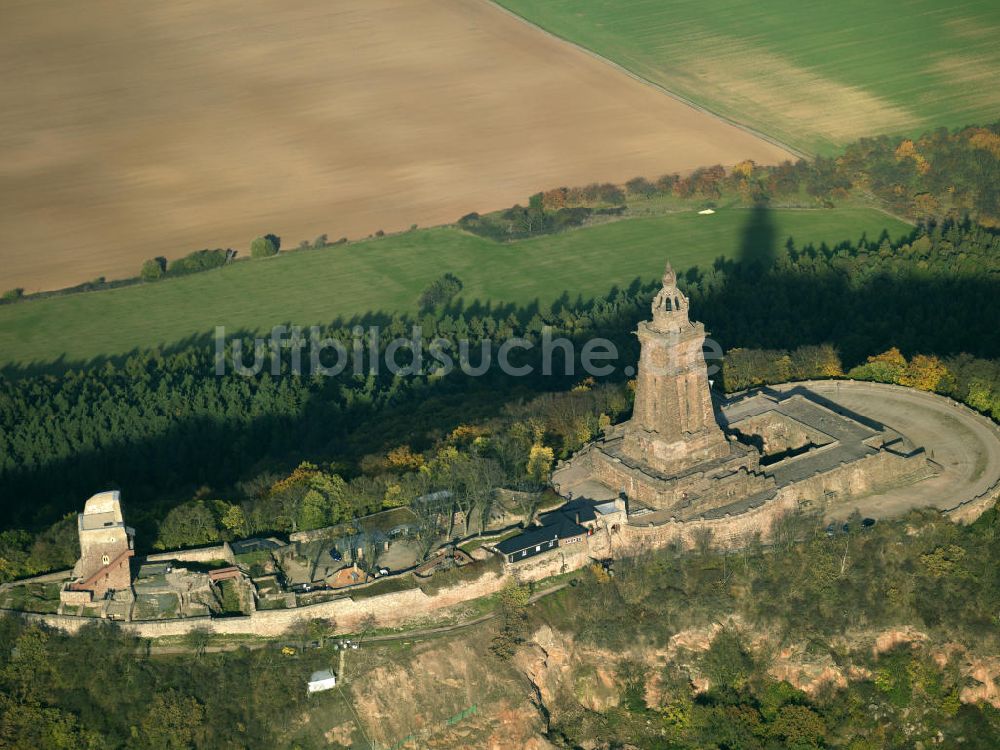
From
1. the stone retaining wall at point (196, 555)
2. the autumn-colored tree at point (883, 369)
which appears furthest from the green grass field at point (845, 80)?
the stone retaining wall at point (196, 555)

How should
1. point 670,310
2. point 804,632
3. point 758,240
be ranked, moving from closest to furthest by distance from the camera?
point 804,632 < point 670,310 < point 758,240

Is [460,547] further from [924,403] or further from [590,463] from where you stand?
[924,403]

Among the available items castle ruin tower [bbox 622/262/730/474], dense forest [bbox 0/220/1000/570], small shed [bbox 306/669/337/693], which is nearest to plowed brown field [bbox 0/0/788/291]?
dense forest [bbox 0/220/1000/570]

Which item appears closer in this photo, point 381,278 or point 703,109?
point 381,278

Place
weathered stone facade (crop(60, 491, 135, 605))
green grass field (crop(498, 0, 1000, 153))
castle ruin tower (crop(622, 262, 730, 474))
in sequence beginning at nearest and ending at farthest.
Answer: weathered stone facade (crop(60, 491, 135, 605)), castle ruin tower (crop(622, 262, 730, 474)), green grass field (crop(498, 0, 1000, 153))

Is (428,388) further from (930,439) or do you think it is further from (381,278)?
(930,439)

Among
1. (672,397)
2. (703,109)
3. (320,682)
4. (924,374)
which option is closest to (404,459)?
(672,397)

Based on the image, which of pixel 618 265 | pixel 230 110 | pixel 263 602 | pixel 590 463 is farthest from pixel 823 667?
pixel 230 110

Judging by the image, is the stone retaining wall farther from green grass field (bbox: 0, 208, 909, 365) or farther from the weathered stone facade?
green grass field (bbox: 0, 208, 909, 365)
